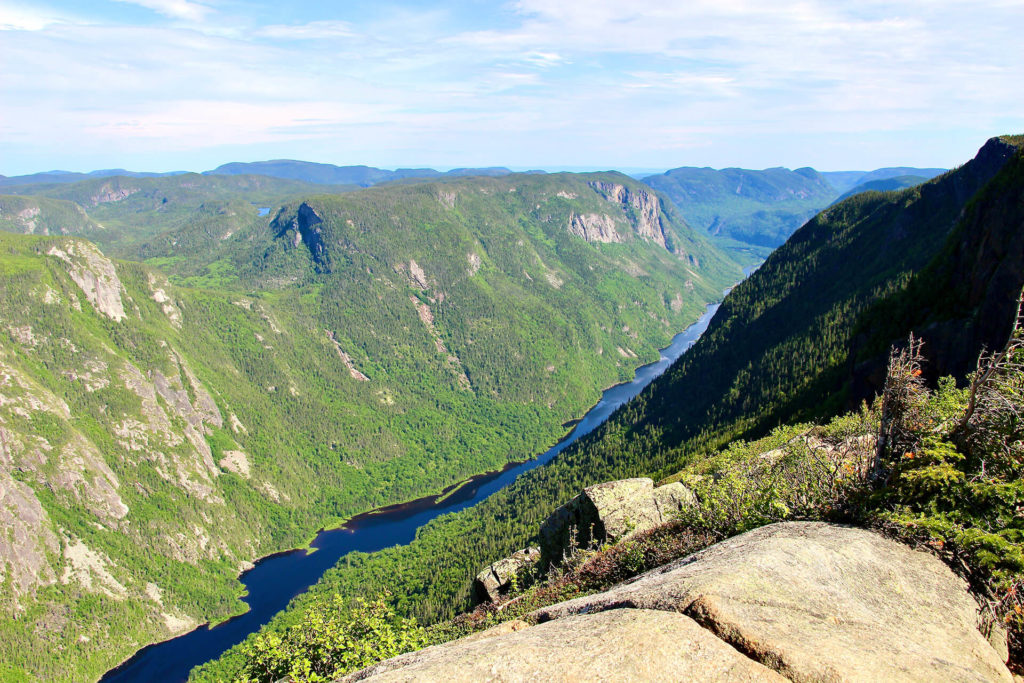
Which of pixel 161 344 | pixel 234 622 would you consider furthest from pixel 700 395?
pixel 161 344

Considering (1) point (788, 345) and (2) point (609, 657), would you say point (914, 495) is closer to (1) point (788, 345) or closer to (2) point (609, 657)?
(2) point (609, 657)

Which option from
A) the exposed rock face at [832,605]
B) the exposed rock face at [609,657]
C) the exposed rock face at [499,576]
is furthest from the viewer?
the exposed rock face at [499,576]

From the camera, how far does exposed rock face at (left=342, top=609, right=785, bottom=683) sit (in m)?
9.95

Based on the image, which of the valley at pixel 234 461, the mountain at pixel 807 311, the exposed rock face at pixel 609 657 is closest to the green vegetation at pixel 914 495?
the exposed rock face at pixel 609 657

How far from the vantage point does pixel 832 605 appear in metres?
12.2

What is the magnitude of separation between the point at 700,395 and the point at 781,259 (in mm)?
60782

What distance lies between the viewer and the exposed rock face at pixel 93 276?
175 metres

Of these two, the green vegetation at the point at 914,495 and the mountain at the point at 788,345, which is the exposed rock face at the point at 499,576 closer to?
the green vegetation at the point at 914,495

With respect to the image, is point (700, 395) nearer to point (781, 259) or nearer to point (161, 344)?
point (781, 259)

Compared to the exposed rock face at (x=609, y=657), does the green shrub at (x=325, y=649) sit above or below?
below

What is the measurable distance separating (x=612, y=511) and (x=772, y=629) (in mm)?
20110

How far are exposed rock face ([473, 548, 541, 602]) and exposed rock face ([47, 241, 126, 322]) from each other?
19193 cm

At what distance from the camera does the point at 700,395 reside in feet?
439

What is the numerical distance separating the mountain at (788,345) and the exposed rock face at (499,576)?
33.1 m
